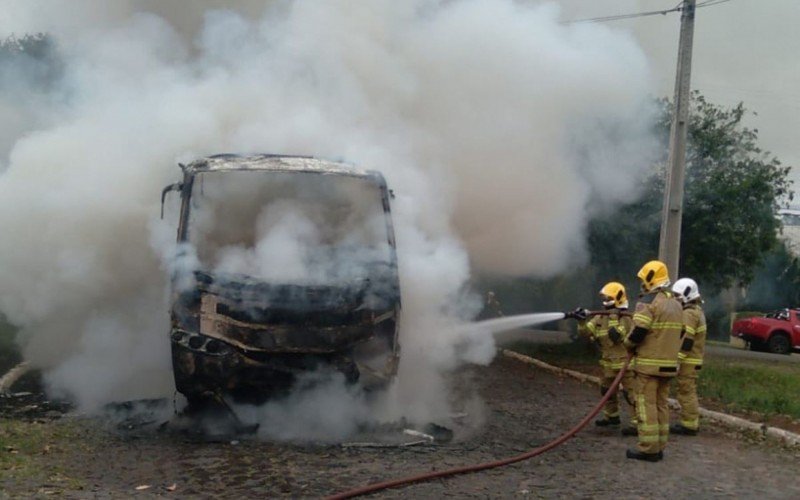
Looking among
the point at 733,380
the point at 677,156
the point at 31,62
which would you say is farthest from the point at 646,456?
the point at 31,62

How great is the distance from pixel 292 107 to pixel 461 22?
3097mm

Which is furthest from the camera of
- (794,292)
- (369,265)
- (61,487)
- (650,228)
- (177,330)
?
(794,292)

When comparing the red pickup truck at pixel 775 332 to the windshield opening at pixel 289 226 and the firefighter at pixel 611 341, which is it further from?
the windshield opening at pixel 289 226

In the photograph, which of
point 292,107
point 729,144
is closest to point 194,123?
point 292,107

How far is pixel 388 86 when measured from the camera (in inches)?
441

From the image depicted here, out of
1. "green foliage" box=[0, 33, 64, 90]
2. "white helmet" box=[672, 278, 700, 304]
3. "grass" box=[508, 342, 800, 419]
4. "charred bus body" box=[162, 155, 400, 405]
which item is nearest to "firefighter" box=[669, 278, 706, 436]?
"white helmet" box=[672, 278, 700, 304]

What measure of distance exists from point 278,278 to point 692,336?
4.23 metres

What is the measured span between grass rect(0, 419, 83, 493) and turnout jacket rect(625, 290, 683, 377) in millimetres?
4456

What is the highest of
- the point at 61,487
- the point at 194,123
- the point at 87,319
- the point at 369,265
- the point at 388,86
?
the point at 388,86

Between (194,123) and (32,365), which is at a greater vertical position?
(194,123)

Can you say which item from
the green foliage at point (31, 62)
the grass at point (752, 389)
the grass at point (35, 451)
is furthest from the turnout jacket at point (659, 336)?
the green foliage at point (31, 62)

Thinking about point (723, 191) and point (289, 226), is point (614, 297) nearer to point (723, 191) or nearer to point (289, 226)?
point (289, 226)

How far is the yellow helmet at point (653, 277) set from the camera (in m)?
7.50

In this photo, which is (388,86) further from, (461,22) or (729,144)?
(729,144)
